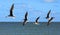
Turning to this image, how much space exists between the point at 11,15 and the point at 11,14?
0.41 feet

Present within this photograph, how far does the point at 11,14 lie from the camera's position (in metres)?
18.9

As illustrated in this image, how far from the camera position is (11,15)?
19.0 meters
